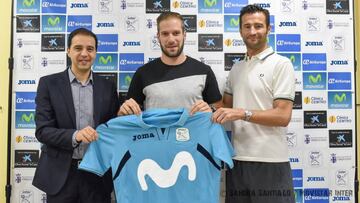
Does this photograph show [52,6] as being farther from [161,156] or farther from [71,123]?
[161,156]

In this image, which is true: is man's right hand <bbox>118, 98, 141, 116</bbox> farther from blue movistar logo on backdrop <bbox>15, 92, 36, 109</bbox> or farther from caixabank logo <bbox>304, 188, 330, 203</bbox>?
caixabank logo <bbox>304, 188, 330, 203</bbox>

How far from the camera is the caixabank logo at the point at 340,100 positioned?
2547 mm

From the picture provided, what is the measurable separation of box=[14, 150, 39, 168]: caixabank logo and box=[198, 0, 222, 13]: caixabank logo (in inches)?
64.6

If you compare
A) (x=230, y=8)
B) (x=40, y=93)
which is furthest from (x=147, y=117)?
(x=230, y=8)

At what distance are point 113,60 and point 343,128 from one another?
1807mm

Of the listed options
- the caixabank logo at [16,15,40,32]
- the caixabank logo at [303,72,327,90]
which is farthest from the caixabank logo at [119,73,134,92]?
the caixabank logo at [303,72,327,90]

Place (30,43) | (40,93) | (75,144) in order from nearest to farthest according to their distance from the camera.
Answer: (75,144), (40,93), (30,43)

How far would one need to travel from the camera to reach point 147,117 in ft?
5.91

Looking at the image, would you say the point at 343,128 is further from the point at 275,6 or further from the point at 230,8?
the point at 230,8

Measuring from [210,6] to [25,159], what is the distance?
1.80 meters

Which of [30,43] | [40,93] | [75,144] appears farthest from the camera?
[30,43]

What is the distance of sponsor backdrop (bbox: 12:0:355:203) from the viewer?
251cm

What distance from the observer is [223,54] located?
2.52 meters

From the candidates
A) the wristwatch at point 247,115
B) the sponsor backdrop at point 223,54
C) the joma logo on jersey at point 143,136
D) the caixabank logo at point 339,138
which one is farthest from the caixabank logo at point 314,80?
the joma logo on jersey at point 143,136
